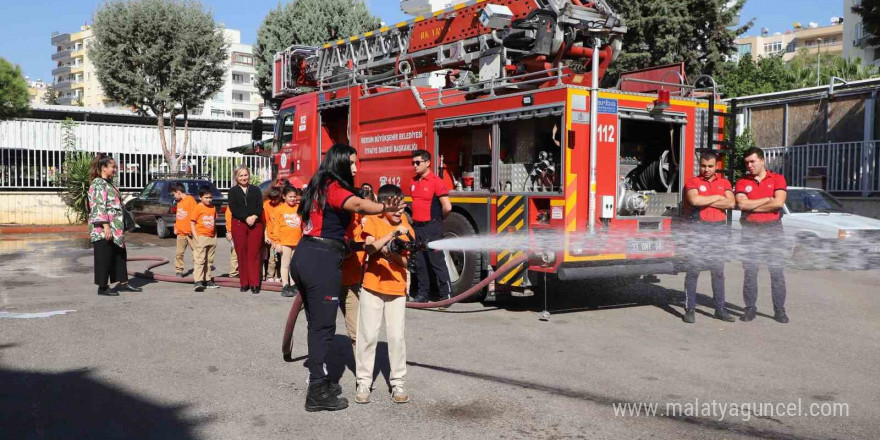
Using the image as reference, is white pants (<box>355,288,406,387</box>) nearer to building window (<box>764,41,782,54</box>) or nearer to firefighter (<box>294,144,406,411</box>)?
firefighter (<box>294,144,406,411</box>)

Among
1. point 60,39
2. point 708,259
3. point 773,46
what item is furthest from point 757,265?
point 60,39

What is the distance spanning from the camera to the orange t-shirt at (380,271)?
5.03m

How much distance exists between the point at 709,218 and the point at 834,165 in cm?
1376

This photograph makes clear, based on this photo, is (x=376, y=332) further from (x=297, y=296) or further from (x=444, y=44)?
(x=444, y=44)

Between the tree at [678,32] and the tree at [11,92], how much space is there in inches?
792

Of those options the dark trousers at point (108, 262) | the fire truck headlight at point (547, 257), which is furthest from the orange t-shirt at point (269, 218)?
the fire truck headlight at point (547, 257)

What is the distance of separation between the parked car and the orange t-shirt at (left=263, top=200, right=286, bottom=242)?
8248mm

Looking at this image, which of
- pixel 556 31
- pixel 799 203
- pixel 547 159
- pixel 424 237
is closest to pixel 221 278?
pixel 424 237

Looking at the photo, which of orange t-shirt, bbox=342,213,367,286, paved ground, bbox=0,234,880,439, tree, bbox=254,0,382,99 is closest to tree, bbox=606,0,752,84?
tree, bbox=254,0,382,99

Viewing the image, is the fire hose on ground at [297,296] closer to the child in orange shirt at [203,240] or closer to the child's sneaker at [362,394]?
the child in orange shirt at [203,240]

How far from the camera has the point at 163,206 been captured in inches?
746

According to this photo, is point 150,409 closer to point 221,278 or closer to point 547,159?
point 547,159

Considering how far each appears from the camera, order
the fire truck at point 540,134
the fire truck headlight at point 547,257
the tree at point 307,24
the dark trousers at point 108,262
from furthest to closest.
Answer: the tree at point 307,24, the dark trousers at point 108,262, the fire truck at point 540,134, the fire truck headlight at point 547,257

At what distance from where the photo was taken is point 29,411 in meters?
4.88
